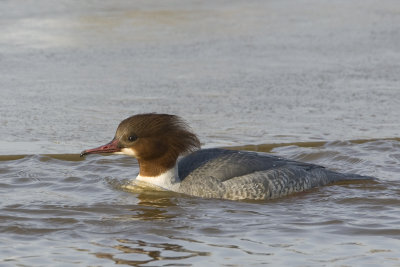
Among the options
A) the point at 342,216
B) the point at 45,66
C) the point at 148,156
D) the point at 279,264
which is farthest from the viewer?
the point at 45,66

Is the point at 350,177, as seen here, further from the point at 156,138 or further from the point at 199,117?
the point at 199,117

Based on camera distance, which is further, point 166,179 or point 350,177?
point 350,177

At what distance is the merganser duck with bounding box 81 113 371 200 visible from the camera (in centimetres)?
756

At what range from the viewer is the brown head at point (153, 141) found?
298 inches

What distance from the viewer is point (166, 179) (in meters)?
7.71

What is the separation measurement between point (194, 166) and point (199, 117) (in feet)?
6.02

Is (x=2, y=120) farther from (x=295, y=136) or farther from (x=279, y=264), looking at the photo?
(x=279, y=264)

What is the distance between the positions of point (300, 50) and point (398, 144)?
11.6 ft

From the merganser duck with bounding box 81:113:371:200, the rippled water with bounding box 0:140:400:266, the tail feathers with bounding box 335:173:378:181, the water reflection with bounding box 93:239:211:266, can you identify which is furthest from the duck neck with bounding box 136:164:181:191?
the water reflection with bounding box 93:239:211:266

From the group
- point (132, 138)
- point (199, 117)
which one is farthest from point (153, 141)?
point (199, 117)

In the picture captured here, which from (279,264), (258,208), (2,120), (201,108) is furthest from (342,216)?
(2,120)

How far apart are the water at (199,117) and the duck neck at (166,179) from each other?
13 centimetres

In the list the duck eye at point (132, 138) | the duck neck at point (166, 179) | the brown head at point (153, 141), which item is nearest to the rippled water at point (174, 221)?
the duck neck at point (166, 179)

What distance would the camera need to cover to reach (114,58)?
37.8 ft
